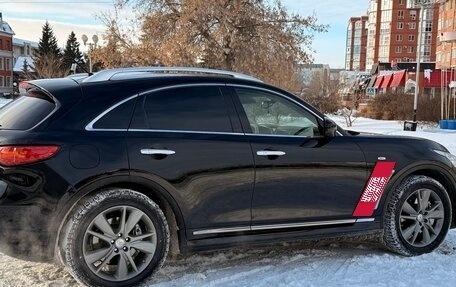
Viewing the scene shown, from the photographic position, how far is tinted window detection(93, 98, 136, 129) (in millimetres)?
4227

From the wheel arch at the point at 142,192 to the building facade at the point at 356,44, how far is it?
158 metres

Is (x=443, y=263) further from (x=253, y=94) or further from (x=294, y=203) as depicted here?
(x=253, y=94)

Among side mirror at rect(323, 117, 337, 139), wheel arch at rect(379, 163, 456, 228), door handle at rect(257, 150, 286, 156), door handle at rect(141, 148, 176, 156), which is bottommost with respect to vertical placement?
wheel arch at rect(379, 163, 456, 228)

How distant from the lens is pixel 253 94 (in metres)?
4.90

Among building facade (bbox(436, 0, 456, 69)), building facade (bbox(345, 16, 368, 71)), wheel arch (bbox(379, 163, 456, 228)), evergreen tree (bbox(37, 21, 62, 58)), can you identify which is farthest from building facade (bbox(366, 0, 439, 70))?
wheel arch (bbox(379, 163, 456, 228))

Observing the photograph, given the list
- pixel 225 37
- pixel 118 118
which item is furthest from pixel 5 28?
pixel 118 118

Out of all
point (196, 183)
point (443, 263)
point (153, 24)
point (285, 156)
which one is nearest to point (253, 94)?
point (285, 156)

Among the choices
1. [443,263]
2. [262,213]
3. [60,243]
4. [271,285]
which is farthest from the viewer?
[443,263]

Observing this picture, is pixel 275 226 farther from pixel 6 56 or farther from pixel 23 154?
pixel 6 56

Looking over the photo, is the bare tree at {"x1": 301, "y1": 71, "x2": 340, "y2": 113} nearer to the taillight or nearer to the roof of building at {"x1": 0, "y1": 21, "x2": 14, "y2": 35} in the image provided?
the taillight

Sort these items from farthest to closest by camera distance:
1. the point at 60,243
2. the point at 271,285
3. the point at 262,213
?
the point at 262,213 < the point at 271,285 < the point at 60,243

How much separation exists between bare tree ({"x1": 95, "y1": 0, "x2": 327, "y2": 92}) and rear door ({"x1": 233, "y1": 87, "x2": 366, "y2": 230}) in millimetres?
17581

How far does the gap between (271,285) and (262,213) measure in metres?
0.62

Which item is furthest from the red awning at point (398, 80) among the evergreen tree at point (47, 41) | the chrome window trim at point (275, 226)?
the chrome window trim at point (275, 226)
